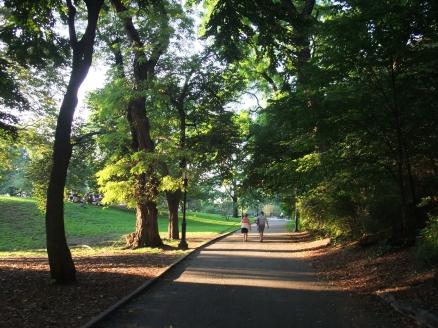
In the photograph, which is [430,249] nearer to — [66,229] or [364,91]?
→ [364,91]

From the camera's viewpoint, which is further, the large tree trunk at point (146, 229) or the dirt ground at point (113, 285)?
the large tree trunk at point (146, 229)

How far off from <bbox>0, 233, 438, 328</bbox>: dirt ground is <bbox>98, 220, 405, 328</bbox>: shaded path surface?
0.43 meters

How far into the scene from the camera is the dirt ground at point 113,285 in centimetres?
581

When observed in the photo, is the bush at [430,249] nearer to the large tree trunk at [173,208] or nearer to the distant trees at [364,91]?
the distant trees at [364,91]

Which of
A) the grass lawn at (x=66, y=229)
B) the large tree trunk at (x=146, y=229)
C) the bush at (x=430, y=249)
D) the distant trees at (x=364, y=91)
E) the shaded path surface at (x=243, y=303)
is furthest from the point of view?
the grass lawn at (x=66, y=229)

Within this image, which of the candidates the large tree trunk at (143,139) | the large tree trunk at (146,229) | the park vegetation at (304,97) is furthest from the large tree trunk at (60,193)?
the large tree trunk at (146,229)

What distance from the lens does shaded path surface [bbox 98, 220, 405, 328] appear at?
18.6ft

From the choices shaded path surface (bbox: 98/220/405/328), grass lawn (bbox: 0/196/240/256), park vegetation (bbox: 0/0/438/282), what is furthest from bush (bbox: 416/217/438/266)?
grass lawn (bbox: 0/196/240/256)

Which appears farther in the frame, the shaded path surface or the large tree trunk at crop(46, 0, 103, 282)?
the large tree trunk at crop(46, 0, 103, 282)

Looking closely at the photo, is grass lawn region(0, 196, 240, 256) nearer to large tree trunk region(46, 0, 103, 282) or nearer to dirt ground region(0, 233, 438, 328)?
dirt ground region(0, 233, 438, 328)

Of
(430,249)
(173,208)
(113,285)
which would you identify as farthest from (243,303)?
(173,208)

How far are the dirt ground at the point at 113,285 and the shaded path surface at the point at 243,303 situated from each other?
43 centimetres

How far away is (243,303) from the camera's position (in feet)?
22.4

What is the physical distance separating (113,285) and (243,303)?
3.23 metres
